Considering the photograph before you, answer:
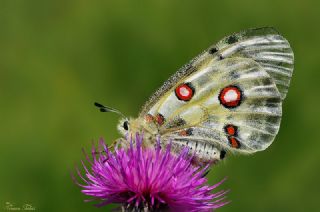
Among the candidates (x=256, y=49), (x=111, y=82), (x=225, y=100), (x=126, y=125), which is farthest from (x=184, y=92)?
(x=111, y=82)

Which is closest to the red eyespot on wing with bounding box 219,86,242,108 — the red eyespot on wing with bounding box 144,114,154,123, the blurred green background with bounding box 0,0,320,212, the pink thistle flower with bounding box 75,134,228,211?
the red eyespot on wing with bounding box 144,114,154,123

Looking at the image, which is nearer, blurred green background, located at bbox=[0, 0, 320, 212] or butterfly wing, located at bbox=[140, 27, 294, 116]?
butterfly wing, located at bbox=[140, 27, 294, 116]

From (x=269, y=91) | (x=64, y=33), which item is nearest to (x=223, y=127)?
(x=269, y=91)

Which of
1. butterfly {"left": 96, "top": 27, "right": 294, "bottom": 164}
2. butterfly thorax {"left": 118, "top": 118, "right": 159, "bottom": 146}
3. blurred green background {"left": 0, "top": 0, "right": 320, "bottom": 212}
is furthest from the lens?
blurred green background {"left": 0, "top": 0, "right": 320, "bottom": 212}

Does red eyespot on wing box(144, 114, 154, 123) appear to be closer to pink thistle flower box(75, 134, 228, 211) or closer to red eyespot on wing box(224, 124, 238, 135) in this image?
pink thistle flower box(75, 134, 228, 211)

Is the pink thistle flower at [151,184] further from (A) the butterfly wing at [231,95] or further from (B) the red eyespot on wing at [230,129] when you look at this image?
(B) the red eyespot on wing at [230,129]

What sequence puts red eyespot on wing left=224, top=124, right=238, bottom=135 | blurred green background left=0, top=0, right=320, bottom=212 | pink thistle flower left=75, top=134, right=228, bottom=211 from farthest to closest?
blurred green background left=0, top=0, right=320, bottom=212
red eyespot on wing left=224, top=124, right=238, bottom=135
pink thistle flower left=75, top=134, right=228, bottom=211

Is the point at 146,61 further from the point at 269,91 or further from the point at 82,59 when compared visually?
the point at 269,91
